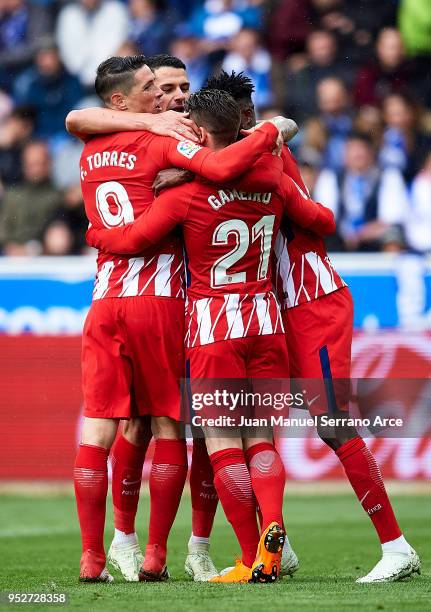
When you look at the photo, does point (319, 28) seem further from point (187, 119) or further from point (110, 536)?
point (187, 119)

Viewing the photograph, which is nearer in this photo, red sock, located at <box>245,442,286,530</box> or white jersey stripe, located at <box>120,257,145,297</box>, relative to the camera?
red sock, located at <box>245,442,286,530</box>

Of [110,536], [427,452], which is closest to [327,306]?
[110,536]

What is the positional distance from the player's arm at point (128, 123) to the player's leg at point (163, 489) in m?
1.40

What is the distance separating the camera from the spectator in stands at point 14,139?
555 inches

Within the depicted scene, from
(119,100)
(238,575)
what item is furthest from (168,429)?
(119,100)

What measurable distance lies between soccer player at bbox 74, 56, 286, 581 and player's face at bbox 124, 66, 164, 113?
0.26 metres

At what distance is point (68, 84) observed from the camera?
14.5 m

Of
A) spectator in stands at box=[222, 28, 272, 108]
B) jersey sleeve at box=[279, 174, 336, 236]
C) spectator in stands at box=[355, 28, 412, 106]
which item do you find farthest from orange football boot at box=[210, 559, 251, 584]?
spectator in stands at box=[355, 28, 412, 106]

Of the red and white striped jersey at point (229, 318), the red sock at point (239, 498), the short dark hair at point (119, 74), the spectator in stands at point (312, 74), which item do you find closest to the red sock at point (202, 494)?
the red sock at point (239, 498)

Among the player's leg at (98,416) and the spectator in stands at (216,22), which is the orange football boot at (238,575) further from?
the spectator in stands at (216,22)

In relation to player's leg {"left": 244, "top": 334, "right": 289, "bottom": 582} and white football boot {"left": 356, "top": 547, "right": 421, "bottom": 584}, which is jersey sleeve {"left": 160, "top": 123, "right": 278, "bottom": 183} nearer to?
player's leg {"left": 244, "top": 334, "right": 289, "bottom": 582}

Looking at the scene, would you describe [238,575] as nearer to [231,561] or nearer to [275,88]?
[231,561]

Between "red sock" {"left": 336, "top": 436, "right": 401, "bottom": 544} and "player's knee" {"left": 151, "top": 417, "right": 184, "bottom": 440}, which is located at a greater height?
"player's knee" {"left": 151, "top": 417, "right": 184, "bottom": 440}

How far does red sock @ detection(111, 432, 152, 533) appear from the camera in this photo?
20.7 ft
